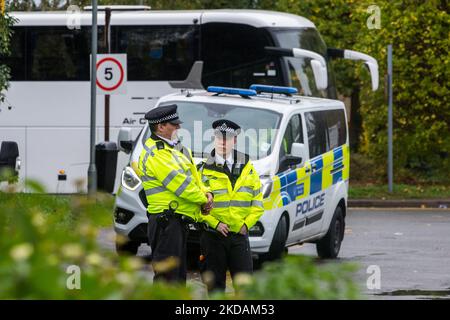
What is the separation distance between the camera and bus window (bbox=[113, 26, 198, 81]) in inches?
999

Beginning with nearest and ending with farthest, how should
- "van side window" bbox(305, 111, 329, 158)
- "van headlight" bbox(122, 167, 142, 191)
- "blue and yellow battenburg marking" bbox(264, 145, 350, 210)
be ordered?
"blue and yellow battenburg marking" bbox(264, 145, 350, 210) < "van headlight" bbox(122, 167, 142, 191) < "van side window" bbox(305, 111, 329, 158)

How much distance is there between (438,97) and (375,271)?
47.4 feet

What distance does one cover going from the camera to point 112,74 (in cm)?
2153

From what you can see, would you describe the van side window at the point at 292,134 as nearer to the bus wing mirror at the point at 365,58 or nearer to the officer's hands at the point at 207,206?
the officer's hands at the point at 207,206

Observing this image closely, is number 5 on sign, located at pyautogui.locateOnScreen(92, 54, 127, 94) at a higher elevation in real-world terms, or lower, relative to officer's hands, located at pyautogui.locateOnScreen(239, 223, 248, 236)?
higher

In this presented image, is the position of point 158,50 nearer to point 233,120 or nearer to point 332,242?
point 332,242

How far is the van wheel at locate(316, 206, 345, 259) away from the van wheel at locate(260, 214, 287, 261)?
6.03ft

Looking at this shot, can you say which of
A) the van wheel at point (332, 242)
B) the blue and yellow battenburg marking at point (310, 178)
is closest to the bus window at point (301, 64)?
the blue and yellow battenburg marking at point (310, 178)

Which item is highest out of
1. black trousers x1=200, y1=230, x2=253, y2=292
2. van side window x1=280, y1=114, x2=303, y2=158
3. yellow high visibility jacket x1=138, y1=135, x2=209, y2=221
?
yellow high visibility jacket x1=138, y1=135, x2=209, y2=221

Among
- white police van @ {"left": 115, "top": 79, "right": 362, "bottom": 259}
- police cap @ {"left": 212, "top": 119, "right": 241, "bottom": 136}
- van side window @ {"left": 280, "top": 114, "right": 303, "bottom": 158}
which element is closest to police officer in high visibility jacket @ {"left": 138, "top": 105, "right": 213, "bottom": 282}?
police cap @ {"left": 212, "top": 119, "right": 241, "bottom": 136}

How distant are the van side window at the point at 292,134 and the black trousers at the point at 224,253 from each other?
14.7 ft

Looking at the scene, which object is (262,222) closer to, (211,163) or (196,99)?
(196,99)

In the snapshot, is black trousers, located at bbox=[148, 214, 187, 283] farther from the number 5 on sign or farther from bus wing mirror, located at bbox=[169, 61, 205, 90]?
bus wing mirror, located at bbox=[169, 61, 205, 90]

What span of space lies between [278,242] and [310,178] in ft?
4.48
